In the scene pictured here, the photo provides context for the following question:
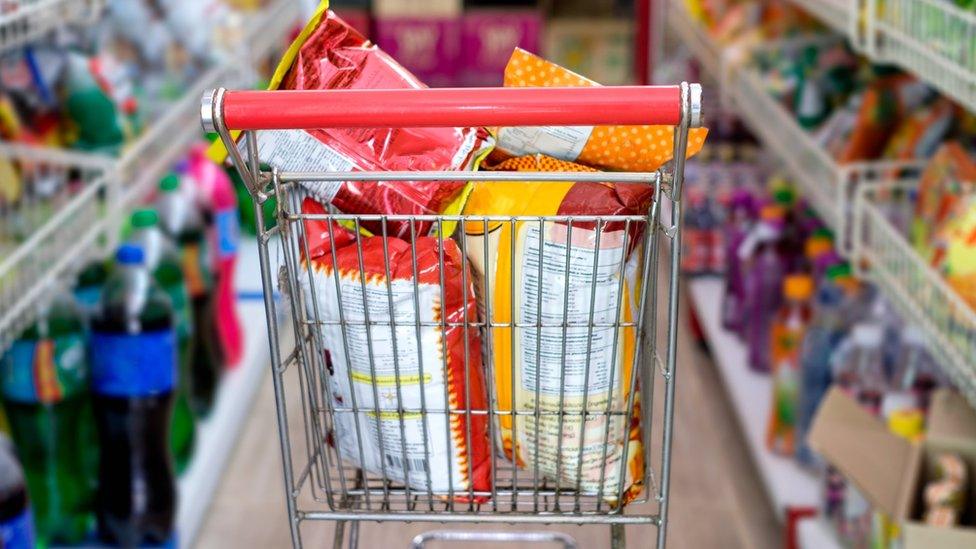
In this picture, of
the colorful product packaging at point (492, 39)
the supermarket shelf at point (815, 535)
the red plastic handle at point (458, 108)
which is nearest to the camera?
the red plastic handle at point (458, 108)

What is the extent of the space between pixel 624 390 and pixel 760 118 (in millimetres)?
1888

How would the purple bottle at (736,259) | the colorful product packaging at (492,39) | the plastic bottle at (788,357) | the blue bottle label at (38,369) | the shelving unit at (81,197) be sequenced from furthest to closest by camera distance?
the colorful product packaging at (492,39) → the purple bottle at (736,259) → the plastic bottle at (788,357) → the blue bottle label at (38,369) → the shelving unit at (81,197)

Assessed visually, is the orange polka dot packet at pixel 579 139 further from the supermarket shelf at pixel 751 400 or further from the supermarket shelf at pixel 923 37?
the supermarket shelf at pixel 751 400

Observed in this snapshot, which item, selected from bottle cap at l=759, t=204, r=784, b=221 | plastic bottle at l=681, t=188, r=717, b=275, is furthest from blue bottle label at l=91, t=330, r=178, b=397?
plastic bottle at l=681, t=188, r=717, b=275

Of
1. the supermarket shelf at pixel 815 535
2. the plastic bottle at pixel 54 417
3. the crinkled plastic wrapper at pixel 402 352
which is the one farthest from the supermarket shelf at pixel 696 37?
the crinkled plastic wrapper at pixel 402 352

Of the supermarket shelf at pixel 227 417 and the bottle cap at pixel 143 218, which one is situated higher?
the bottle cap at pixel 143 218

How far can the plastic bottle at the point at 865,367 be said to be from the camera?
2.21 metres

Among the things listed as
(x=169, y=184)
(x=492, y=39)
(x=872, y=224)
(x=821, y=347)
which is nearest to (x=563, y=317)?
(x=872, y=224)

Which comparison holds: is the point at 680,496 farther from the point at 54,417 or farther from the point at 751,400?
the point at 54,417

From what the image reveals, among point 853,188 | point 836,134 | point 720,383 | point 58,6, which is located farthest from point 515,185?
point 720,383

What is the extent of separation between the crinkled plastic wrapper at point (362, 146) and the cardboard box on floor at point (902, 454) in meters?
0.86

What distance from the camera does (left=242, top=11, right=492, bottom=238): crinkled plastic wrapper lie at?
→ 3.79 ft

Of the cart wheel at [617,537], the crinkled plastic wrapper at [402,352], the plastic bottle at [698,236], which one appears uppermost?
the crinkled plastic wrapper at [402,352]

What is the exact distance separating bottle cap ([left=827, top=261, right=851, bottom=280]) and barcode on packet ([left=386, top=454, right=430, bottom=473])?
1521mm
